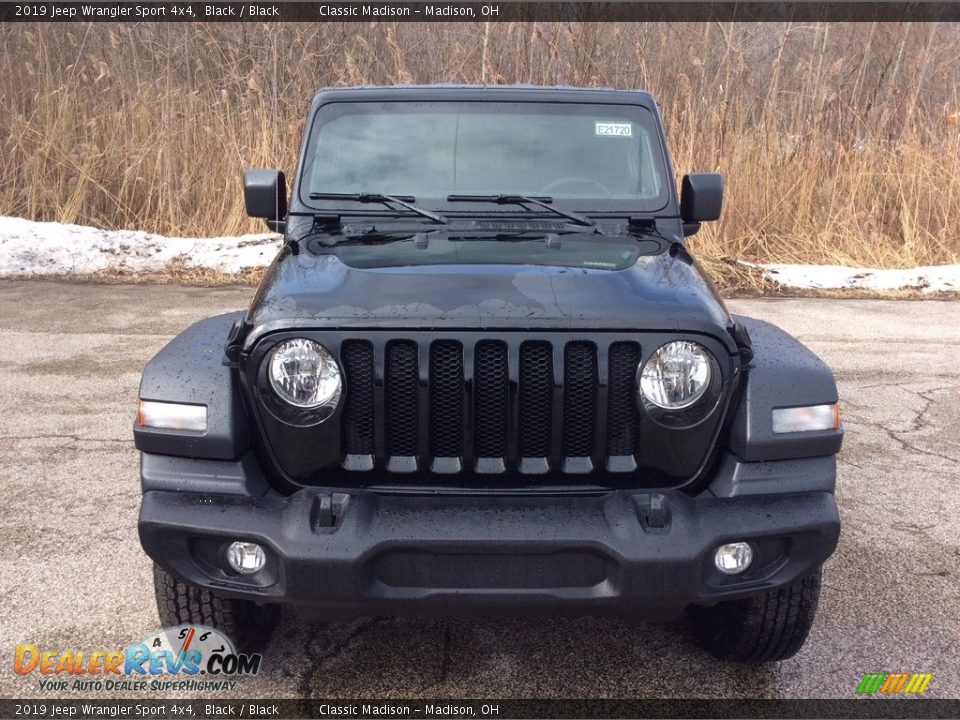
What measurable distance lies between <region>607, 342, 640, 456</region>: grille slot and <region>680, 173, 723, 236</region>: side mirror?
1.33m

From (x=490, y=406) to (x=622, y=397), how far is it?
34 centimetres

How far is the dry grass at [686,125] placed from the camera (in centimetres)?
1002

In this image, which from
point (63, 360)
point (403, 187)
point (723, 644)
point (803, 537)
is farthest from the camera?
point (63, 360)

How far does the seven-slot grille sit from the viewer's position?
2186 mm

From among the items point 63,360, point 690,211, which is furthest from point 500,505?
point 63,360

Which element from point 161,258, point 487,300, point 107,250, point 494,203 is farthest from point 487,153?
point 107,250

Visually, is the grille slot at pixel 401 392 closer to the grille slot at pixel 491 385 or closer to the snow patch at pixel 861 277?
the grille slot at pixel 491 385

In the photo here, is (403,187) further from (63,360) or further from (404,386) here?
(63,360)

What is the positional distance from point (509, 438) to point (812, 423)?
80 centimetres

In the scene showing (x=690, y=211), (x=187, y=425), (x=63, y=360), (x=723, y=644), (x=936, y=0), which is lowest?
(x=63, y=360)

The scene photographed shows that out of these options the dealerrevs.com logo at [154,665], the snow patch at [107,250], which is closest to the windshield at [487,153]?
the dealerrevs.com logo at [154,665]

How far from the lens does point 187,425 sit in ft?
7.36

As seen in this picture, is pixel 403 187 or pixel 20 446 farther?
pixel 20 446

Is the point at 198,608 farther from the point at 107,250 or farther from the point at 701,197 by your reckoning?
the point at 107,250
